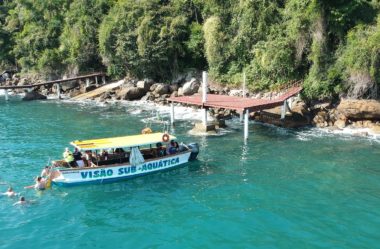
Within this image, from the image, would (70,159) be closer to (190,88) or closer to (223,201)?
(223,201)

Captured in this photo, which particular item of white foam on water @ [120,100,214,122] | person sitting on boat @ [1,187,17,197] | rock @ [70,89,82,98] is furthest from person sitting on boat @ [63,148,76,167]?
rock @ [70,89,82,98]

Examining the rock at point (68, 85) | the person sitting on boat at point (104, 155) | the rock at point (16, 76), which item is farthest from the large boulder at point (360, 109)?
the rock at point (16, 76)

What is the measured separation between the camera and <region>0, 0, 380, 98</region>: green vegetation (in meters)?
42.1

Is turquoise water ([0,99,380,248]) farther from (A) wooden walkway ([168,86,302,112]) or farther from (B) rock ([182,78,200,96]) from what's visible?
(B) rock ([182,78,200,96])

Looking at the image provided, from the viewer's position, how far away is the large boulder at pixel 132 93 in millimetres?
60375

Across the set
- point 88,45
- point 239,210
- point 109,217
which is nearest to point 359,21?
point 239,210

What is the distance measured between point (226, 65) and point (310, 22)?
14.8 m

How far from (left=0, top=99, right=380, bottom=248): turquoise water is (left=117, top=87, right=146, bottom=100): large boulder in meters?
22.8

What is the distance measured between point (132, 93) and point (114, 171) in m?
33.3

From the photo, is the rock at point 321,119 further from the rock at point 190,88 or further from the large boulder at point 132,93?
the large boulder at point 132,93

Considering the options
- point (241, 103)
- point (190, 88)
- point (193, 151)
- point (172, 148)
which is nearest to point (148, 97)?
point (190, 88)

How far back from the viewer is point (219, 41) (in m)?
54.6

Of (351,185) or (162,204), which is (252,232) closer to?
(162,204)

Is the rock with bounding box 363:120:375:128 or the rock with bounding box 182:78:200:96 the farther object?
the rock with bounding box 182:78:200:96
